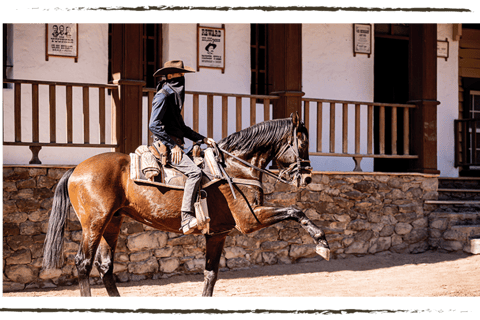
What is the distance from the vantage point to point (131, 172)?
5582 mm

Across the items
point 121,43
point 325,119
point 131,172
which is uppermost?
point 121,43

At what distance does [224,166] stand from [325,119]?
5333 millimetres

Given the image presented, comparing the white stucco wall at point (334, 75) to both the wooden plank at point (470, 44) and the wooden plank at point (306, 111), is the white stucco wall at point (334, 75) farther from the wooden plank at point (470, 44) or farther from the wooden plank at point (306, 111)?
the wooden plank at point (470, 44)

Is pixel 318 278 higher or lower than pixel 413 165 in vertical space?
lower

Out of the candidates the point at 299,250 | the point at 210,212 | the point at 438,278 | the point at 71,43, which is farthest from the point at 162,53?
the point at 438,278

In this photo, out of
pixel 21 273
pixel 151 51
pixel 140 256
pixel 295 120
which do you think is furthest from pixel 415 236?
pixel 21 273

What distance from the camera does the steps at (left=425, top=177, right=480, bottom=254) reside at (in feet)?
30.2

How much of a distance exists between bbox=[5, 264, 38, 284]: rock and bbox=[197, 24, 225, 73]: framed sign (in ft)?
14.6

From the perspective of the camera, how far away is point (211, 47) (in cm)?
975

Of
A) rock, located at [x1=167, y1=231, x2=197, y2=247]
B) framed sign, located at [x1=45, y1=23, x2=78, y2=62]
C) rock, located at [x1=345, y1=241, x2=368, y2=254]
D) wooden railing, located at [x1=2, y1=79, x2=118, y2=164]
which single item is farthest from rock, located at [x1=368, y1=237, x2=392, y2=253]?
framed sign, located at [x1=45, y1=23, x2=78, y2=62]

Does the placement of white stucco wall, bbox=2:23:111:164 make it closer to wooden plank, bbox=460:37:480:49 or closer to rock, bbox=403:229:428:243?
rock, bbox=403:229:428:243

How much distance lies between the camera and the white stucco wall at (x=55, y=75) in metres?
8.49
